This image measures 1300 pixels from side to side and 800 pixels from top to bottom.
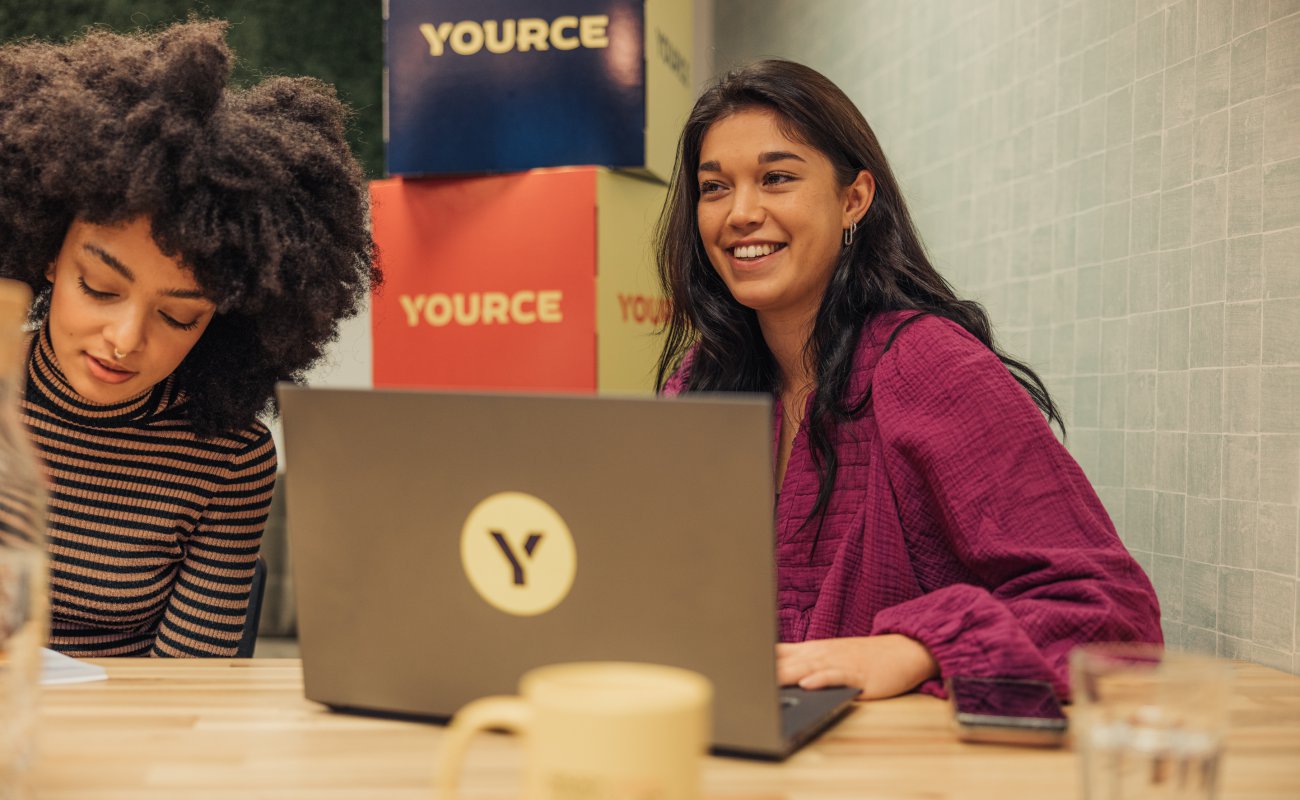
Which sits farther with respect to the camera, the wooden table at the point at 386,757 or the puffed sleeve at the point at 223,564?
the puffed sleeve at the point at 223,564

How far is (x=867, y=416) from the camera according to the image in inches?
56.2

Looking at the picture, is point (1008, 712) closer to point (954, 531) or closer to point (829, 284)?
point (954, 531)

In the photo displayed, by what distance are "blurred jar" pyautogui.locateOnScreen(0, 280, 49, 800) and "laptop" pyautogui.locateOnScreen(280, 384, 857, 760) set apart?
18cm

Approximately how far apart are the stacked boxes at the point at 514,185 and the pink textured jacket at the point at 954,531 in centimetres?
71

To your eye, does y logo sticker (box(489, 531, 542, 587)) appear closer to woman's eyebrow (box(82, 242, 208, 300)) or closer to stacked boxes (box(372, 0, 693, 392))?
woman's eyebrow (box(82, 242, 208, 300))

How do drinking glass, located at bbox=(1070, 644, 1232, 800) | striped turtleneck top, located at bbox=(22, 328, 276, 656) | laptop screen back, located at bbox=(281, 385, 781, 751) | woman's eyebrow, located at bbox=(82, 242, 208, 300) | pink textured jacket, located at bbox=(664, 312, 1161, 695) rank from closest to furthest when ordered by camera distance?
1. drinking glass, located at bbox=(1070, 644, 1232, 800)
2. laptop screen back, located at bbox=(281, 385, 781, 751)
3. pink textured jacket, located at bbox=(664, 312, 1161, 695)
4. woman's eyebrow, located at bbox=(82, 242, 208, 300)
5. striped turtleneck top, located at bbox=(22, 328, 276, 656)

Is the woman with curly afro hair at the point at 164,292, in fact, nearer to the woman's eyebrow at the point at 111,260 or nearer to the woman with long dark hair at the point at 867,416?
the woman's eyebrow at the point at 111,260

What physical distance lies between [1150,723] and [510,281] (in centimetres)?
162

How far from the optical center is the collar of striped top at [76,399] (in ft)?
4.82

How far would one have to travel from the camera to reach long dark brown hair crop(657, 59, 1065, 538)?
1.47 m

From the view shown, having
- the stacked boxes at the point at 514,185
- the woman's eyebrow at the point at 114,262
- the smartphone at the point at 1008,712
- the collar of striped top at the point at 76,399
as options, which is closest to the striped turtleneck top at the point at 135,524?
the collar of striped top at the point at 76,399

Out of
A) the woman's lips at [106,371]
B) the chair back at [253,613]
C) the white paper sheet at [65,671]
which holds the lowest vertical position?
the chair back at [253,613]

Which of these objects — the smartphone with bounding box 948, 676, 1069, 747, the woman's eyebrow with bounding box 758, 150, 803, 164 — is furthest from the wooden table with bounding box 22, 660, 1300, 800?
the woman's eyebrow with bounding box 758, 150, 803, 164

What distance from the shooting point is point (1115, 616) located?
1068mm
